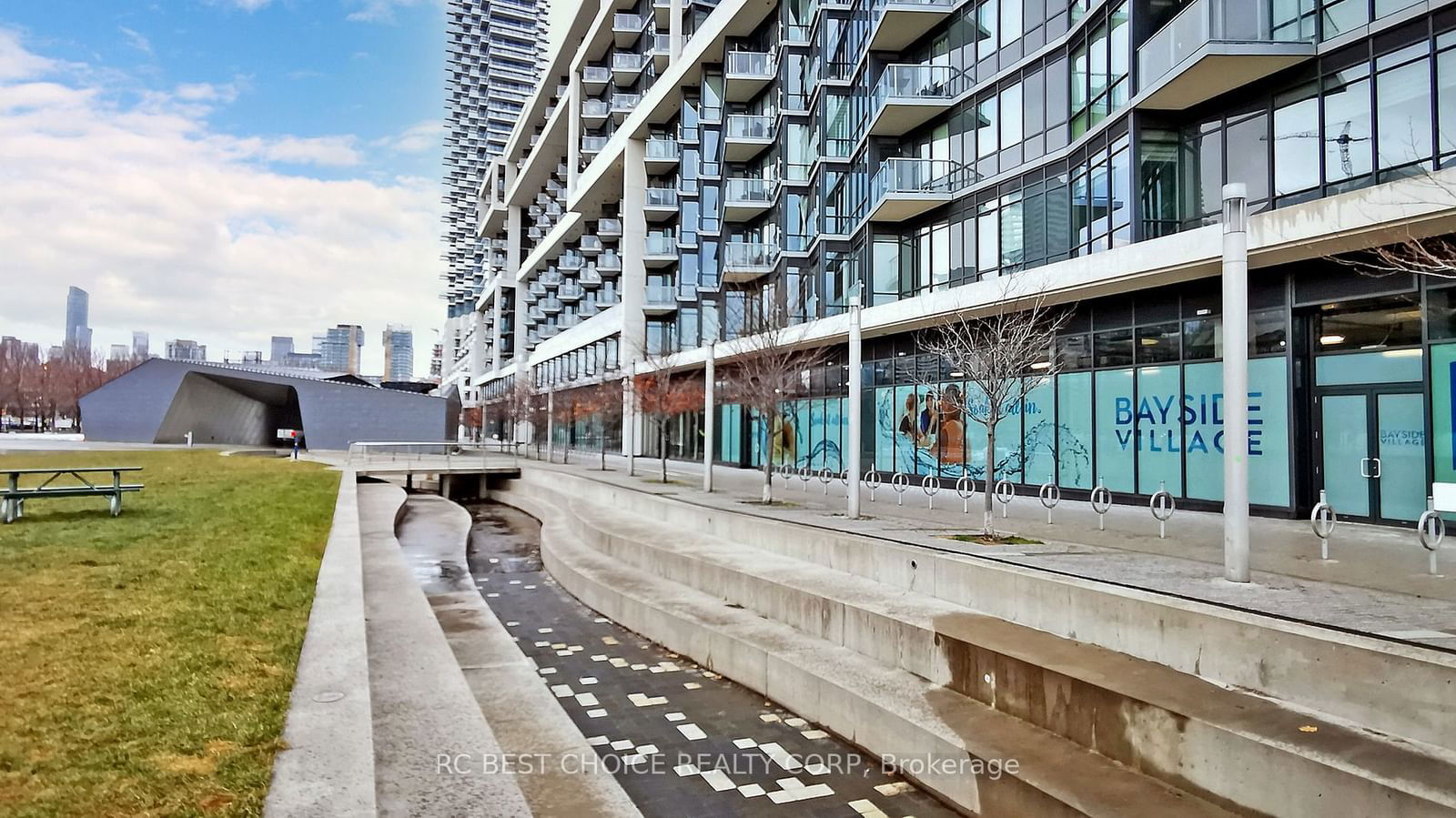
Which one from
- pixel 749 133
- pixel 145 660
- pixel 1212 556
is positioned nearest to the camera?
pixel 145 660

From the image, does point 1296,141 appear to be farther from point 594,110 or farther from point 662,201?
point 594,110

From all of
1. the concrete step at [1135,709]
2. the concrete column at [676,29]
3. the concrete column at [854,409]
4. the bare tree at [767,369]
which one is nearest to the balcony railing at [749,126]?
the concrete column at [676,29]

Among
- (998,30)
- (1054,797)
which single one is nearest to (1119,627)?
(1054,797)

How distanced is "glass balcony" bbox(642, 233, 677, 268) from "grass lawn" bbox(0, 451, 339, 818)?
34285 millimetres

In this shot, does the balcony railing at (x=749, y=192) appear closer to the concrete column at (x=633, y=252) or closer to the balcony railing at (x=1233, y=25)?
the concrete column at (x=633, y=252)

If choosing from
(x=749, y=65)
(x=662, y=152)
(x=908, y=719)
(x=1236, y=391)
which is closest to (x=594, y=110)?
(x=662, y=152)

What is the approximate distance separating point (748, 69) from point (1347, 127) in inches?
1101

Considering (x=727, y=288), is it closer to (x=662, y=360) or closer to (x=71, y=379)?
(x=662, y=360)

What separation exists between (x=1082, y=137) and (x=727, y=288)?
21305 millimetres

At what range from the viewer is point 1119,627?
7035 mm

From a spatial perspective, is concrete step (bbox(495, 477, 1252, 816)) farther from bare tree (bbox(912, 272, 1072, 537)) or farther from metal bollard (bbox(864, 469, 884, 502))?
metal bollard (bbox(864, 469, 884, 502))

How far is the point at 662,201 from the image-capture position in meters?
47.1

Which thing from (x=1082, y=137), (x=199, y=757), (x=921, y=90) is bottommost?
(x=199, y=757)

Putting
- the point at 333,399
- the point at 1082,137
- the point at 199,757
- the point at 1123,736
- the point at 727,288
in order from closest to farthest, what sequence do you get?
1. the point at 199,757
2. the point at 1123,736
3. the point at 1082,137
4. the point at 727,288
5. the point at 333,399
